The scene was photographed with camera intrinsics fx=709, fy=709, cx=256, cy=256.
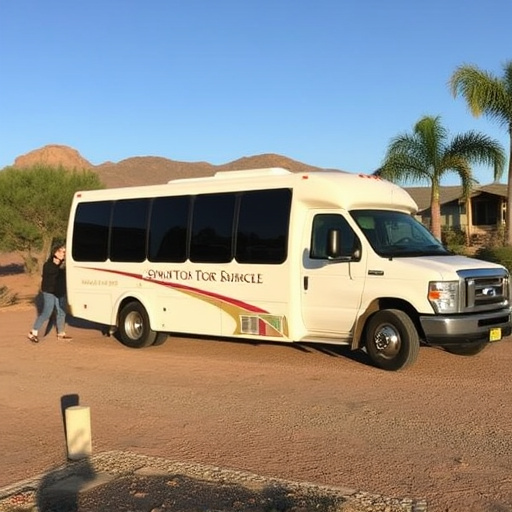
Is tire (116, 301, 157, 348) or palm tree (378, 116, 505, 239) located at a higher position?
palm tree (378, 116, 505, 239)

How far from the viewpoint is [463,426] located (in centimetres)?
683

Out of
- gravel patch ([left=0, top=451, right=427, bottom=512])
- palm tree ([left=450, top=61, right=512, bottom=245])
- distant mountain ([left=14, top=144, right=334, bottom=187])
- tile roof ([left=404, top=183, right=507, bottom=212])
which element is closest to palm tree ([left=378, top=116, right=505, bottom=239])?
palm tree ([left=450, top=61, right=512, bottom=245])

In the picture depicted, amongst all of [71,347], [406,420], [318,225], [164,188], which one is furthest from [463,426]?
[71,347]

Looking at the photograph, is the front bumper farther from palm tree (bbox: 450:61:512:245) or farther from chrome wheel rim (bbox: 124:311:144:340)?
palm tree (bbox: 450:61:512:245)

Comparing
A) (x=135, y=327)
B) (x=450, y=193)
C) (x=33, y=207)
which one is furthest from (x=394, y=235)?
(x=450, y=193)

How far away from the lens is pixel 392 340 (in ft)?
30.9

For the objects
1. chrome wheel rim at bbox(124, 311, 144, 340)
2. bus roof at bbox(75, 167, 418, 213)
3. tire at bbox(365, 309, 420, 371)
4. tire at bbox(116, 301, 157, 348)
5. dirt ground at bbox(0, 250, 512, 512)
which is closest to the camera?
dirt ground at bbox(0, 250, 512, 512)

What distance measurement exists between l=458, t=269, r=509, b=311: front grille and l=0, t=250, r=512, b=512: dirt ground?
898mm

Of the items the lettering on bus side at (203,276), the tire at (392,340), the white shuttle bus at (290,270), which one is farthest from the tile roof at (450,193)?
the tire at (392,340)

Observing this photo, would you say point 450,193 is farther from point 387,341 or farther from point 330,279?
point 387,341

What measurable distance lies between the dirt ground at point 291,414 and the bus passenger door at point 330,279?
630 millimetres

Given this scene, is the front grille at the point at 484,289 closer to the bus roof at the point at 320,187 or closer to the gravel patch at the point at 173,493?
the bus roof at the point at 320,187

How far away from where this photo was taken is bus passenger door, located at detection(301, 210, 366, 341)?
9695mm

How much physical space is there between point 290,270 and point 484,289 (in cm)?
265
